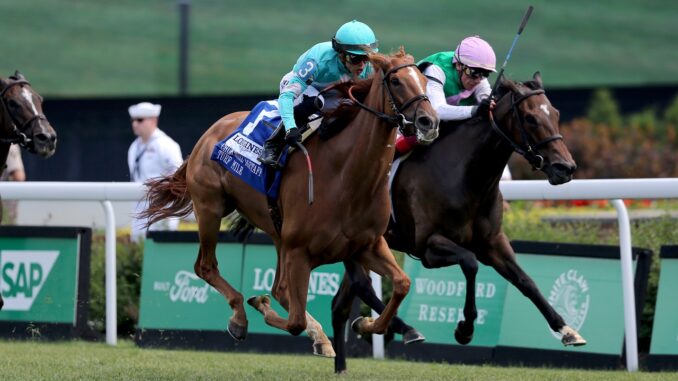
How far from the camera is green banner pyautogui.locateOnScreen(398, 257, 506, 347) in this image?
785cm

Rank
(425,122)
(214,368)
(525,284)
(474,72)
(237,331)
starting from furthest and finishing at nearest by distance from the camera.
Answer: (214,368)
(474,72)
(525,284)
(237,331)
(425,122)

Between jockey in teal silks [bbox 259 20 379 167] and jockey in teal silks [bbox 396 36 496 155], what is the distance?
56cm

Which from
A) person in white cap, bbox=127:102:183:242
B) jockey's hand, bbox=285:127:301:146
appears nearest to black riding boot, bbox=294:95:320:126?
jockey's hand, bbox=285:127:301:146

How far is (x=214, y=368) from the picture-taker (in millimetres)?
7152

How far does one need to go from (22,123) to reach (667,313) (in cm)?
400

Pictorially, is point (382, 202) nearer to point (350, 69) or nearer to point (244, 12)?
point (350, 69)

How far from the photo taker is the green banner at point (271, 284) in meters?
8.27

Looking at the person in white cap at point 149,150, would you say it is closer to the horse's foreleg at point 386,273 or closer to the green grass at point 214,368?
the green grass at point 214,368

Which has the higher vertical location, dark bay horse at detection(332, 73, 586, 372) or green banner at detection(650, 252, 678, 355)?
dark bay horse at detection(332, 73, 586, 372)

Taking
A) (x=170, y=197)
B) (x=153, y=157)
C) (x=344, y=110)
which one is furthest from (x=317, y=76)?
(x=153, y=157)

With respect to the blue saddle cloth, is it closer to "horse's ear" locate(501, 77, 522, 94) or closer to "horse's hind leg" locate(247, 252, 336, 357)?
"horse's hind leg" locate(247, 252, 336, 357)

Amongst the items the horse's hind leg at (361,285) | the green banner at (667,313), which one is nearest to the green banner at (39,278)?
the horse's hind leg at (361,285)

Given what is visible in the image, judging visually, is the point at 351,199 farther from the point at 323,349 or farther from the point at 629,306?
the point at 629,306

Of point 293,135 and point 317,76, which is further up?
point 317,76
